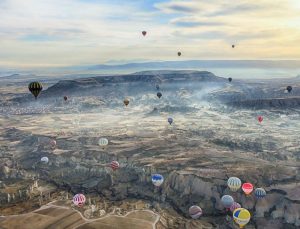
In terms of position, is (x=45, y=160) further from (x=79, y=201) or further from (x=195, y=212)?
(x=195, y=212)

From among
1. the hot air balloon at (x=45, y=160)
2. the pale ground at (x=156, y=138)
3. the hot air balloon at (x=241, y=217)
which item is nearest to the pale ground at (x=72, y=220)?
the pale ground at (x=156, y=138)

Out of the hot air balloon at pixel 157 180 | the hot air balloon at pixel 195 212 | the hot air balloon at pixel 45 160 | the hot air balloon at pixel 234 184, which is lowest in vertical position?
the hot air balloon at pixel 195 212

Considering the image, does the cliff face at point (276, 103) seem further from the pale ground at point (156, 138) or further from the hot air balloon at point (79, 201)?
the hot air balloon at point (79, 201)

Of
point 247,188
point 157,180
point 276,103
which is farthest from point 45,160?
point 276,103

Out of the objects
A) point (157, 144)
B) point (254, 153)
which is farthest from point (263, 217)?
point (157, 144)

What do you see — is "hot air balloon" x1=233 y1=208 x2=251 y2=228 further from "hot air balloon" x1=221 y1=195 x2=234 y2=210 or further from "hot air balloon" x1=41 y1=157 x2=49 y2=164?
"hot air balloon" x1=41 y1=157 x2=49 y2=164

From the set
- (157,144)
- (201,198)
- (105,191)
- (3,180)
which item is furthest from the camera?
(157,144)

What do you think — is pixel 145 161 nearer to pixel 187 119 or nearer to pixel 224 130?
pixel 224 130
